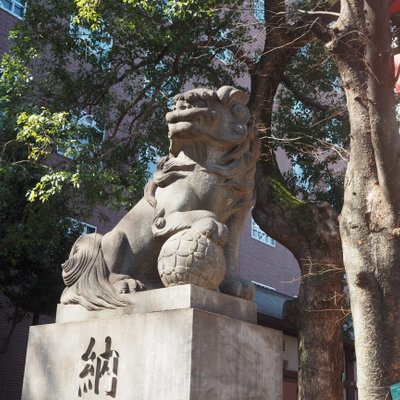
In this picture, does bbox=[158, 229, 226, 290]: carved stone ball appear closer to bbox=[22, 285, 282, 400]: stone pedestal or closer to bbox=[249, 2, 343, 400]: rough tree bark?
bbox=[22, 285, 282, 400]: stone pedestal

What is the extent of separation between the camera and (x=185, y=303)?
3.53 metres

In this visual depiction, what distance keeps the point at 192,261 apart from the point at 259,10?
8.65 m

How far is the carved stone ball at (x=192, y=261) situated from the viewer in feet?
11.9

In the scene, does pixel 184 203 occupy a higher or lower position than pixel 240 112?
lower

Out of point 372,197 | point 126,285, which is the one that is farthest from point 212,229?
point 372,197

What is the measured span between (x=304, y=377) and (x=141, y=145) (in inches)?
178

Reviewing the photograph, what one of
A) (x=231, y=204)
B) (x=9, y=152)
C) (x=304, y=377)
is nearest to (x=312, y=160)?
(x=304, y=377)

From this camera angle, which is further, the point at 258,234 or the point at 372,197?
the point at 258,234

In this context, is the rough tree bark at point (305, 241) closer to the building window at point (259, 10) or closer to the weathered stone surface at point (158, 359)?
the building window at point (259, 10)

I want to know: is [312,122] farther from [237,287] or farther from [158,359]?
[158,359]

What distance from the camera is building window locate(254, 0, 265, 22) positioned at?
446 inches

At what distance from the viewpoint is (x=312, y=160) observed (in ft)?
39.6

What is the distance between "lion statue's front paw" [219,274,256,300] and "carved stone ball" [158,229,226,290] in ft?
0.81

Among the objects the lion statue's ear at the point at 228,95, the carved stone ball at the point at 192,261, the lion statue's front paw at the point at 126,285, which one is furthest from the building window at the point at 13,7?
the carved stone ball at the point at 192,261
